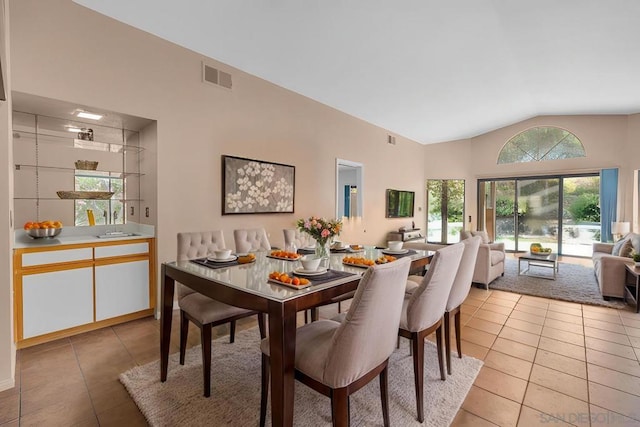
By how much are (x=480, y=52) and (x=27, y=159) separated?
5548mm

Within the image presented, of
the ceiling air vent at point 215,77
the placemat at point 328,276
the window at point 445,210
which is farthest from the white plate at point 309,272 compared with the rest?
the window at point 445,210

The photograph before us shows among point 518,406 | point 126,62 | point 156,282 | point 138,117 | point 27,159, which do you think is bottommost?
point 518,406

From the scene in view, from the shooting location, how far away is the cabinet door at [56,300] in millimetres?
2621

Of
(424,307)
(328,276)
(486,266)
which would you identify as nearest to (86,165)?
(328,276)

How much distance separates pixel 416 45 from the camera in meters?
3.79

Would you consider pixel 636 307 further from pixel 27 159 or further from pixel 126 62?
pixel 27 159

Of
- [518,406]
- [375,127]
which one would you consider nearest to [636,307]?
[518,406]

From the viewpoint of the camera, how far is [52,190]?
11.1 ft

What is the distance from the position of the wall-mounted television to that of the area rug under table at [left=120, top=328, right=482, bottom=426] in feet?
16.8

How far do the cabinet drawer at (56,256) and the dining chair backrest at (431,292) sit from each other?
118 inches

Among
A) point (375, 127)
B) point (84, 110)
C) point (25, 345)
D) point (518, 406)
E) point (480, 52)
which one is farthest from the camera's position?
point (375, 127)

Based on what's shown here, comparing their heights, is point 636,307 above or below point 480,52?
below

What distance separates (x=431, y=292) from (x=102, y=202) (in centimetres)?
385

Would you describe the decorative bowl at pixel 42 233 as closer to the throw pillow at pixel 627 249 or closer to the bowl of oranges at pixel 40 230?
the bowl of oranges at pixel 40 230
